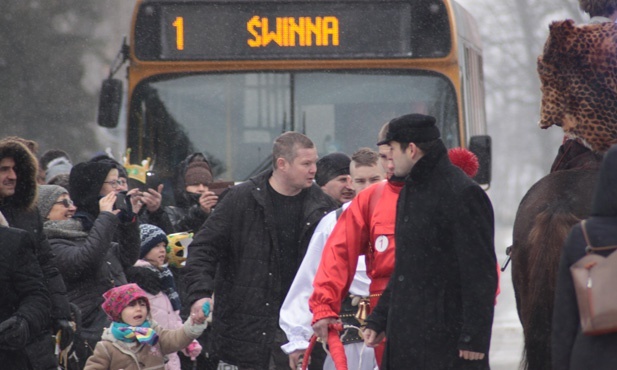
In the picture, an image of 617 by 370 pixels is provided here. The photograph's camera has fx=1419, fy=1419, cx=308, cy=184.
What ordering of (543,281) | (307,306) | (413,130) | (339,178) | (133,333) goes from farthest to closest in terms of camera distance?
(339,178)
(133,333)
(307,306)
(413,130)
(543,281)

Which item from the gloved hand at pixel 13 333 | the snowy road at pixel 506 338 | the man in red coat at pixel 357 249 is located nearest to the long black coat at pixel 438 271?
the man in red coat at pixel 357 249

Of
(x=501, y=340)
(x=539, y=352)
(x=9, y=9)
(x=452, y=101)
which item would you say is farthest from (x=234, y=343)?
(x=9, y=9)

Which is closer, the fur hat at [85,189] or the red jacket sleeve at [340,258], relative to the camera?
the red jacket sleeve at [340,258]

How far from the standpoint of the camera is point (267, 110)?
37.7 feet

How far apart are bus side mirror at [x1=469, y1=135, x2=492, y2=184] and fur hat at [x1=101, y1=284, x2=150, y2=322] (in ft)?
12.4

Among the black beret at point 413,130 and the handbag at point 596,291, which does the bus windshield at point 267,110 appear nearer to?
the black beret at point 413,130

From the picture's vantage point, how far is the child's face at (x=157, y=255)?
932 centimetres

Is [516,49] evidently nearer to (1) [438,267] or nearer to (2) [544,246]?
(1) [438,267]

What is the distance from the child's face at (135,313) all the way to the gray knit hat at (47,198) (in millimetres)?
970

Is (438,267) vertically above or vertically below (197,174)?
below

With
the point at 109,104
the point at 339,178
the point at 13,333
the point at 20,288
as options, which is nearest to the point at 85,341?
the point at 20,288

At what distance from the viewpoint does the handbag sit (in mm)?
4441

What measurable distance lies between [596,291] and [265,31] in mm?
7396

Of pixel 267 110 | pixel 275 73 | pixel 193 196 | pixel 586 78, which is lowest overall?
pixel 193 196
